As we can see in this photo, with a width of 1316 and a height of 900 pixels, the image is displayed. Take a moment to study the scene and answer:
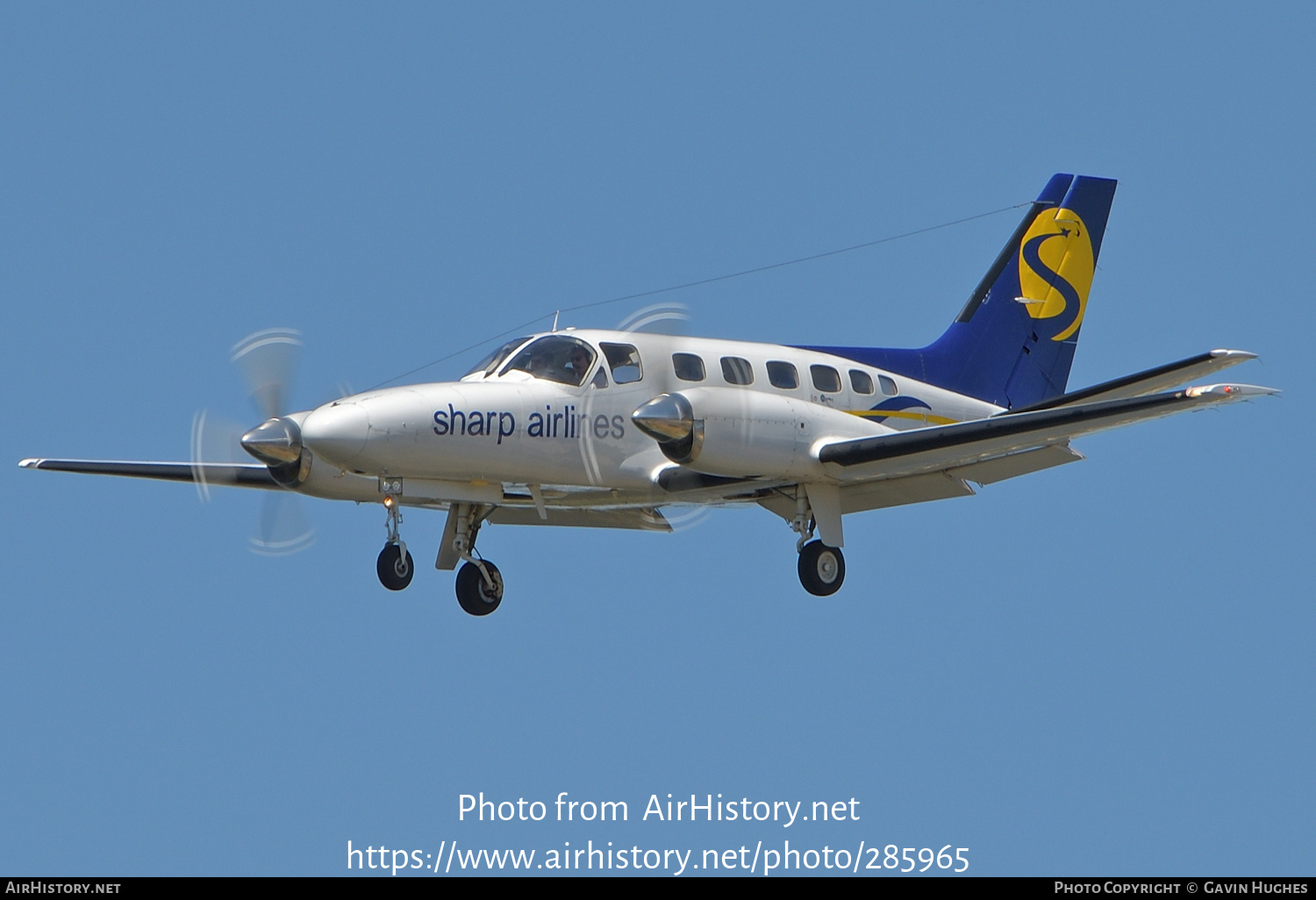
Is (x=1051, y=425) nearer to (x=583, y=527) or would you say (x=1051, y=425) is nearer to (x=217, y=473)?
(x=583, y=527)

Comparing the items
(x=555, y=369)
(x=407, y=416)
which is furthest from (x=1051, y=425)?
(x=407, y=416)

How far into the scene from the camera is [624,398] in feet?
55.6

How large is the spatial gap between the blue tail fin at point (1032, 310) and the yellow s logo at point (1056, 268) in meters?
0.01

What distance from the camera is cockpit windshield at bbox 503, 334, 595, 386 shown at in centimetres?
1686

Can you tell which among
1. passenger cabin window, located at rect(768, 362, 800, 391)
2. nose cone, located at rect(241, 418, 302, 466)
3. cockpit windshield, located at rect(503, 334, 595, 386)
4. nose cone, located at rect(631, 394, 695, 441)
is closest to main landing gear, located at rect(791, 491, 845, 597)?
passenger cabin window, located at rect(768, 362, 800, 391)

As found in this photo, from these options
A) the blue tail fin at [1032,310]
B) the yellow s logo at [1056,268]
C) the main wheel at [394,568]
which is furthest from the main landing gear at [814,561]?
the yellow s logo at [1056,268]

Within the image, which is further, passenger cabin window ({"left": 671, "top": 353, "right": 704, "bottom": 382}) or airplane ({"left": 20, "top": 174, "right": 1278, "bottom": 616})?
passenger cabin window ({"left": 671, "top": 353, "right": 704, "bottom": 382})

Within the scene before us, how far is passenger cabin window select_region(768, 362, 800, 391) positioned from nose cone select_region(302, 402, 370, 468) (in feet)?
13.8

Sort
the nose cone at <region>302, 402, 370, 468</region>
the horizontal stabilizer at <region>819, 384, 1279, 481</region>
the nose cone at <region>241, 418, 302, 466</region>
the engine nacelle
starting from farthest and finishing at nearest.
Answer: the engine nacelle < the nose cone at <region>241, 418, 302, 466</region> < the nose cone at <region>302, 402, 370, 468</region> < the horizontal stabilizer at <region>819, 384, 1279, 481</region>

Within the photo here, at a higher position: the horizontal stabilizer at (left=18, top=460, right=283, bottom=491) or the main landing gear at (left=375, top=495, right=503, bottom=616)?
the horizontal stabilizer at (left=18, top=460, right=283, bottom=491)

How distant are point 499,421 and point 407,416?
86 cm

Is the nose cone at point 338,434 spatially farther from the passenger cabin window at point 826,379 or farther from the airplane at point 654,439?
the passenger cabin window at point 826,379

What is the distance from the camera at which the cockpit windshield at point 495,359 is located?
17.0 m

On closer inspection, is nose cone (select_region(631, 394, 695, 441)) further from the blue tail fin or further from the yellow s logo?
the yellow s logo
